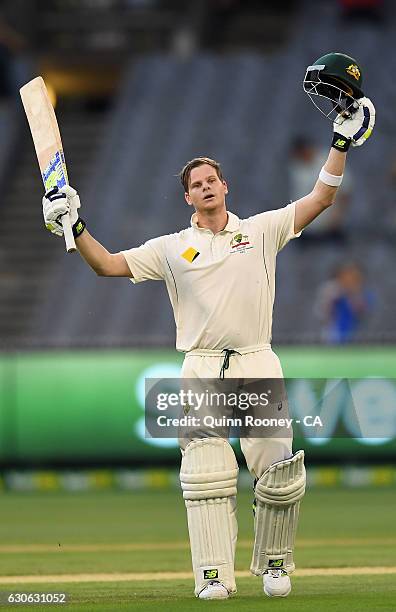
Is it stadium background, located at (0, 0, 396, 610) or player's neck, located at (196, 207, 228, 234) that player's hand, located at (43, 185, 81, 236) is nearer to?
player's neck, located at (196, 207, 228, 234)

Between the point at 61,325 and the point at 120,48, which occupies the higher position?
the point at 120,48

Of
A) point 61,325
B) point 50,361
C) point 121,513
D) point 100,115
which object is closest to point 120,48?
point 100,115

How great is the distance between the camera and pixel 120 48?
24.2 m

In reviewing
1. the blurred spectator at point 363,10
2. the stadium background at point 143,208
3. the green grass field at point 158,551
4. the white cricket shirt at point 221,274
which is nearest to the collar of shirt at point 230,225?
the white cricket shirt at point 221,274

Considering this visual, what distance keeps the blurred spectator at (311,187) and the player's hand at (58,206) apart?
1276cm

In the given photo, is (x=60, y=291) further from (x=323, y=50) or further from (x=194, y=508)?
(x=194, y=508)

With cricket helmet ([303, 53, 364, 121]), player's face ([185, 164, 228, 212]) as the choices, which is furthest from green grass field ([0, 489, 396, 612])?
cricket helmet ([303, 53, 364, 121])

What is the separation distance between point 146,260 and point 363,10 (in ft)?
50.7

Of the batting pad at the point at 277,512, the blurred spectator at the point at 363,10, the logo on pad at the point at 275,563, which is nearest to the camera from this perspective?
the batting pad at the point at 277,512

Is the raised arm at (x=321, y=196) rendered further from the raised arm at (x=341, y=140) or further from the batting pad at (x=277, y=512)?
the batting pad at (x=277, y=512)

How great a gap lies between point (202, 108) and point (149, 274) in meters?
14.9

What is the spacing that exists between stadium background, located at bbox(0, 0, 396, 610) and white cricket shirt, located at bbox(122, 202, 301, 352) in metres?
5.04

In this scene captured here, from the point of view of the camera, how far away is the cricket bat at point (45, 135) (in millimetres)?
7695

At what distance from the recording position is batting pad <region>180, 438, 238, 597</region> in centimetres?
746
